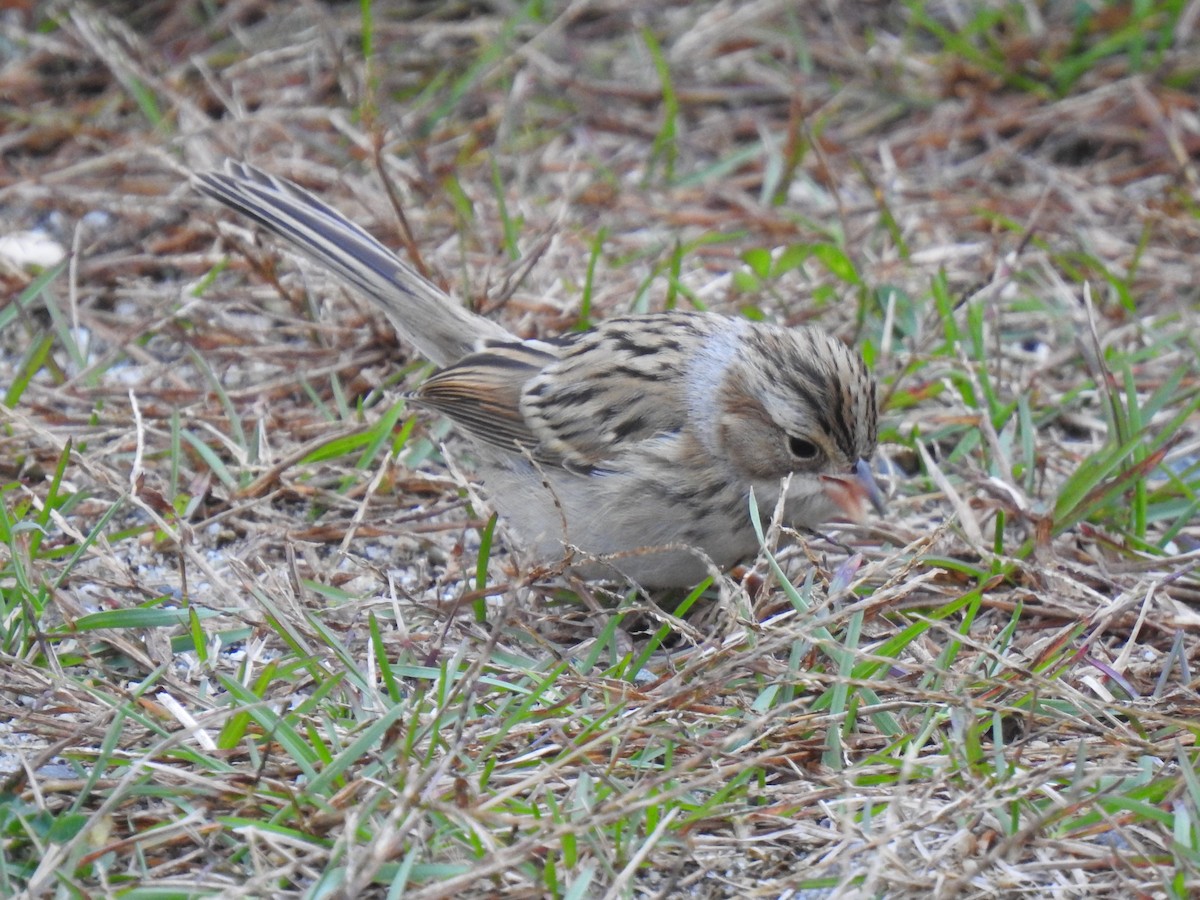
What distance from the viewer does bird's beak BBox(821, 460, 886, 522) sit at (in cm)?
423

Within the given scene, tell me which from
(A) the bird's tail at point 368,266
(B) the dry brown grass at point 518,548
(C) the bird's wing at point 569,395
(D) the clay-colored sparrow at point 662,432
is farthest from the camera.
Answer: (A) the bird's tail at point 368,266

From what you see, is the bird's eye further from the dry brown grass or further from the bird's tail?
the bird's tail

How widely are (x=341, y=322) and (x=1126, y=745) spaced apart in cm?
334

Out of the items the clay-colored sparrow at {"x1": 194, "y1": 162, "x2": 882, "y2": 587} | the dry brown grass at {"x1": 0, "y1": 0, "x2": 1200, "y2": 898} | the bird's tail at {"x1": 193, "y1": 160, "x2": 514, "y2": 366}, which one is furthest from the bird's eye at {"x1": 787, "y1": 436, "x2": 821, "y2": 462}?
the bird's tail at {"x1": 193, "y1": 160, "x2": 514, "y2": 366}

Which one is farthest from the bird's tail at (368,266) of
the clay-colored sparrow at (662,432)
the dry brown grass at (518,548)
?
the dry brown grass at (518,548)

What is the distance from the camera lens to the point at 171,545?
4.38 meters

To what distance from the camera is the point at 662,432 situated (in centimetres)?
440

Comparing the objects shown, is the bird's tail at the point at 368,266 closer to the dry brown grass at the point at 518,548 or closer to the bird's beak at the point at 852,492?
the dry brown grass at the point at 518,548

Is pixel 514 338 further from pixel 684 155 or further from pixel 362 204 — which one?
pixel 684 155

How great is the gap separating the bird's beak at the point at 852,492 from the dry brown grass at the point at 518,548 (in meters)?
0.23

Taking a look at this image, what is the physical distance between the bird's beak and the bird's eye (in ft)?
0.24

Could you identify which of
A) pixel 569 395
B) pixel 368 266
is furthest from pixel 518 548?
pixel 368 266

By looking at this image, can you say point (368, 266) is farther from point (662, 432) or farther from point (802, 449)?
point (802, 449)

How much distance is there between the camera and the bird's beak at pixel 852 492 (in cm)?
423
